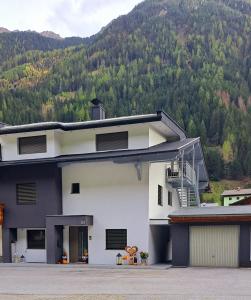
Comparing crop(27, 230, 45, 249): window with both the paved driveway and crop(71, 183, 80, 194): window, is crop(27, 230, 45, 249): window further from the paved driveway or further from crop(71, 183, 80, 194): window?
the paved driveway

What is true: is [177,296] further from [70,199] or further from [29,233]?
[29,233]

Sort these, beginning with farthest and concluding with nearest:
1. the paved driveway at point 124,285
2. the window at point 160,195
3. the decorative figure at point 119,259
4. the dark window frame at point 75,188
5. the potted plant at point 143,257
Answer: the window at point 160,195
the dark window frame at point 75,188
the decorative figure at point 119,259
the potted plant at point 143,257
the paved driveway at point 124,285

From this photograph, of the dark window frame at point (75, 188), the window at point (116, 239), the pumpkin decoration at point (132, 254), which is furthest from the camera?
the dark window frame at point (75, 188)

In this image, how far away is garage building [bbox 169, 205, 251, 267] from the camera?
81.1 feet

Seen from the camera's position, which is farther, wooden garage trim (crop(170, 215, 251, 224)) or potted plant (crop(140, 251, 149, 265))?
potted plant (crop(140, 251, 149, 265))

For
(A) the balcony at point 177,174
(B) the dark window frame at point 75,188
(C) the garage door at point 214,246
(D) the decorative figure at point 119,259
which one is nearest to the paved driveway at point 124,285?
(C) the garage door at point 214,246

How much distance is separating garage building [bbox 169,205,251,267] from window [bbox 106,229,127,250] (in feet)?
11.5

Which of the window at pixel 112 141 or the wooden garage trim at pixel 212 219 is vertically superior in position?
the window at pixel 112 141

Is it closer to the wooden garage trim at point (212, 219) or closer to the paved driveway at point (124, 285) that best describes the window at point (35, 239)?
the paved driveway at point (124, 285)

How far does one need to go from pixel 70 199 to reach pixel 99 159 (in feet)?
13.1

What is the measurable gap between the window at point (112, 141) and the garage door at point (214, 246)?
7.16 meters

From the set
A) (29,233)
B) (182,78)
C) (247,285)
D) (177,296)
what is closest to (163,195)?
(29,233)

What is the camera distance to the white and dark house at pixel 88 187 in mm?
27734

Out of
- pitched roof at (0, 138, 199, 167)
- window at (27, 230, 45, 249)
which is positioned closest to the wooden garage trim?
pitched roof at (0, 138, 199, 167)
